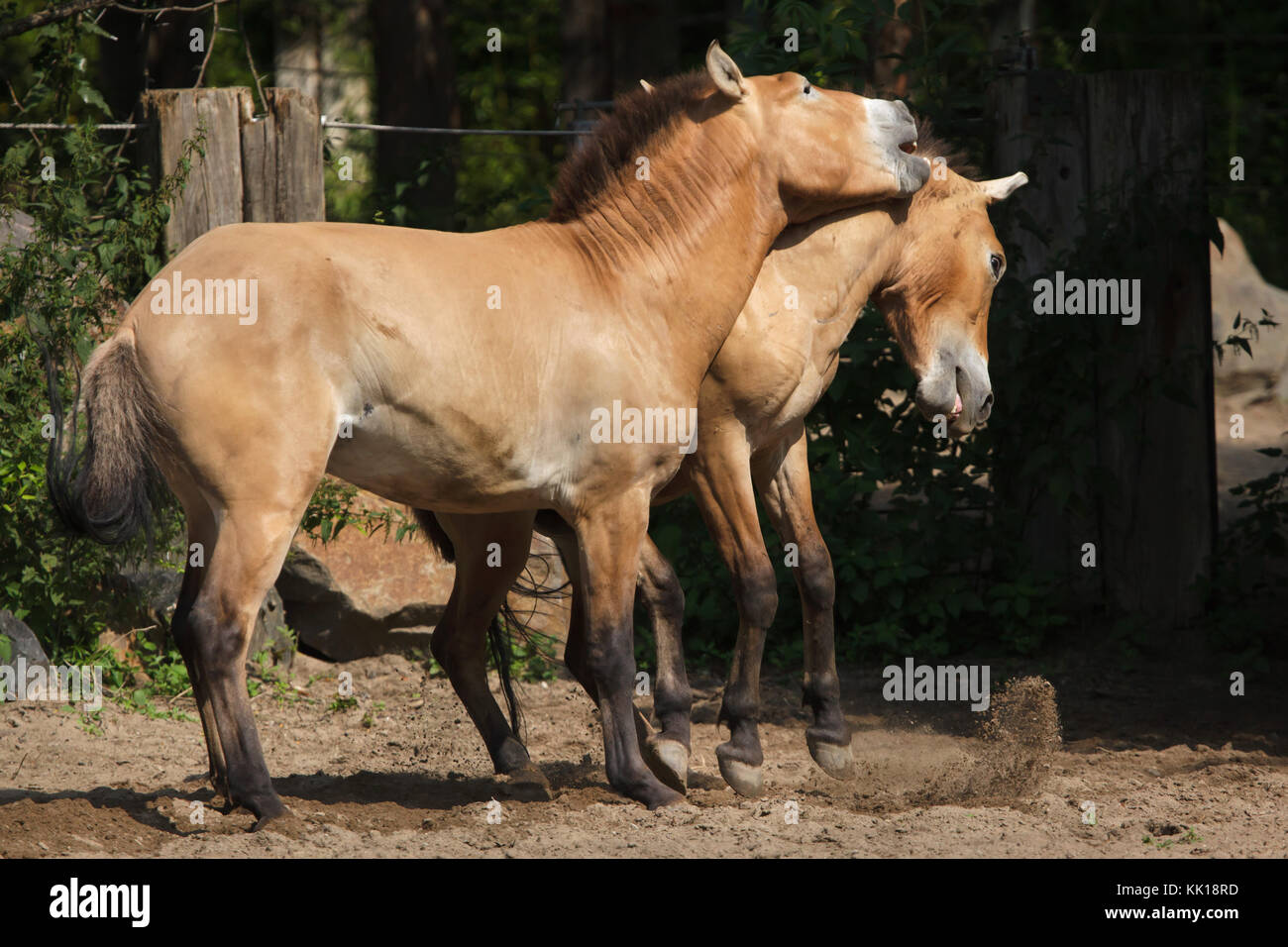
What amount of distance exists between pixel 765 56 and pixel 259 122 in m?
2.56

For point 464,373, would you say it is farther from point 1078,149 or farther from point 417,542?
point 1078,149

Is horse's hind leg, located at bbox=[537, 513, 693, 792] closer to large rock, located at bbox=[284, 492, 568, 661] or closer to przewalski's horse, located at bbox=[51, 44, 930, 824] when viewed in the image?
przewalski's horse, located at bbox=[51, 44, 930, 824]

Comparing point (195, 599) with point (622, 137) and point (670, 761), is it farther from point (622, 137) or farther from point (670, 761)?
point (622, 137)

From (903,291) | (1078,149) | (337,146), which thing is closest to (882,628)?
(903,291)

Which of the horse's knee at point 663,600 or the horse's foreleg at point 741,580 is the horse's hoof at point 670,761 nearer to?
the horse's foreleg at point 741,580

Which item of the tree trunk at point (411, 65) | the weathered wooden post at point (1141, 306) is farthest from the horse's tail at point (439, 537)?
the tree trunk at point (411, 65)

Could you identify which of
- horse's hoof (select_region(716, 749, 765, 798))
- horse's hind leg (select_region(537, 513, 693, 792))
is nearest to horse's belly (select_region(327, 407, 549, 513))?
horse's hind leg (select_region(537, 513, 693, 792))

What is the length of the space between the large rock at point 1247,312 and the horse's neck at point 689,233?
29.7ft

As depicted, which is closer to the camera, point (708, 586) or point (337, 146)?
point (708, 586)

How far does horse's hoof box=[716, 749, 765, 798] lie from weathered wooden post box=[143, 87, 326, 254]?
3215 mm

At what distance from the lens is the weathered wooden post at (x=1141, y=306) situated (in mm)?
7074

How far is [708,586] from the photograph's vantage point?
7.29 metres

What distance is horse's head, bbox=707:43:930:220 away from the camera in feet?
15.7

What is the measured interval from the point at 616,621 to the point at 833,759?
119cm
